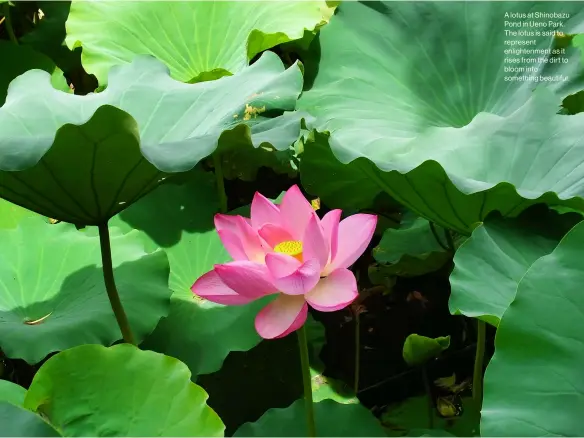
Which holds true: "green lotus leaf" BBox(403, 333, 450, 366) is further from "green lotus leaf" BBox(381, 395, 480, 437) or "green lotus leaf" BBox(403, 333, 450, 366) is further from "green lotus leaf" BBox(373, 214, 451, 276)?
"green lotus leaf" BBox(373, 214, 451, 276)

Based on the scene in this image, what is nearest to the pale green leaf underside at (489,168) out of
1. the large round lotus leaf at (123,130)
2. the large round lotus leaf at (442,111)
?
the large round lotus leaf at (442,111)

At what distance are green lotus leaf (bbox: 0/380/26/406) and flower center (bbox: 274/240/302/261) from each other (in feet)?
1.15

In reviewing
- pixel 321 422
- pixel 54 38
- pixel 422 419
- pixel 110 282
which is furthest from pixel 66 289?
pixel 54 38

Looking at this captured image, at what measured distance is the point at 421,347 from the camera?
951mm

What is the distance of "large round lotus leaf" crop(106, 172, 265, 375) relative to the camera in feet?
3.44

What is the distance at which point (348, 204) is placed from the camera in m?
1.16

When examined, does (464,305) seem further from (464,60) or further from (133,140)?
(464,60)

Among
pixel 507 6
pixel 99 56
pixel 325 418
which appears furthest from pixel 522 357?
pixel 99 56

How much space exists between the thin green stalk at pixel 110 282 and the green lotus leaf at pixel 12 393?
15 centimetres

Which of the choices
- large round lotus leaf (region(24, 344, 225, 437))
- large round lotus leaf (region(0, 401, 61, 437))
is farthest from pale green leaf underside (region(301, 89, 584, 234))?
large round lotus leaf (region(0, 401, 61, 437))

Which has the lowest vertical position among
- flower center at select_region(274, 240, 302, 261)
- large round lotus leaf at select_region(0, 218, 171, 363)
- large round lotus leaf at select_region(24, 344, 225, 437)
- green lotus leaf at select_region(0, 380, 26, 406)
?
large round lotus leaf at select_region(0, 218, 171, 363)

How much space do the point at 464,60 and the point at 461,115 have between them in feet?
0.41

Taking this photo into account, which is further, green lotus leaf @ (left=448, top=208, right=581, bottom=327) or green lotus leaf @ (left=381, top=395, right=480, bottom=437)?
green lotus leaf @ (left=381, top=395, right=480, bottom=437)

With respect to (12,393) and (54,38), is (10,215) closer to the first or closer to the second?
(12,393)
